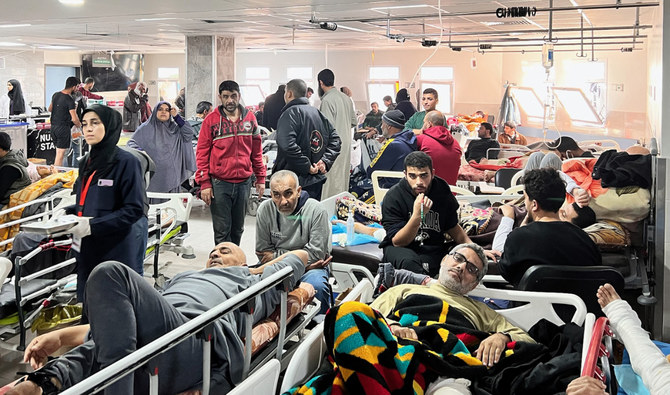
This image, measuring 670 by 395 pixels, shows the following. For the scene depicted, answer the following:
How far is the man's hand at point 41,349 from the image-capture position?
259 cm

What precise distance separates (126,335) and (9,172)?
142 inches

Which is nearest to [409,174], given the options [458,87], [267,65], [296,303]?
[296,303]

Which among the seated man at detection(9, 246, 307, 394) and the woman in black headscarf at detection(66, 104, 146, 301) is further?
the woman in black headscarf at detection(66, 104, 146, 301)

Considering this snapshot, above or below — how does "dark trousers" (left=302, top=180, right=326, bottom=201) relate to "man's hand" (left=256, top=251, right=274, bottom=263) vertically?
above

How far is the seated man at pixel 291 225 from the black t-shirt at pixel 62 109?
7.67 meters

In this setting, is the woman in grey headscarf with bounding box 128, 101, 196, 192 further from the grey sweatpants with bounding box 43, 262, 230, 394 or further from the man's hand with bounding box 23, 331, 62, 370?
the grey sweatpants with bounding box 43, 262, 230, 394

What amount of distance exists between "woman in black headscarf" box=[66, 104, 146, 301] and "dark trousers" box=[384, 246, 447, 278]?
4.90ft

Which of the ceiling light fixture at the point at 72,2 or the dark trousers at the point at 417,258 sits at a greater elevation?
the ceiling light fixture at the point at 72,2

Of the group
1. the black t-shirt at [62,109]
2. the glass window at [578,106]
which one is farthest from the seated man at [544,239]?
the glass window at [578,106]

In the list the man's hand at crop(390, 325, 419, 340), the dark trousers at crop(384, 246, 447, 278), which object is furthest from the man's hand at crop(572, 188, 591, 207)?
the man's hand at crop(390, 325, 419, 340)

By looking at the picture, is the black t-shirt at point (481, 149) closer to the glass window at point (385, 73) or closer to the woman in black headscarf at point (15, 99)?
the woman in black headscarf at point (15, 99)

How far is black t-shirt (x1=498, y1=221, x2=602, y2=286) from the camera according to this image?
3598 mm

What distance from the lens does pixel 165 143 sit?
6980 millimetres

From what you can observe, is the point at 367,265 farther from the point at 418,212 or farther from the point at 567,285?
the point at 567,285
